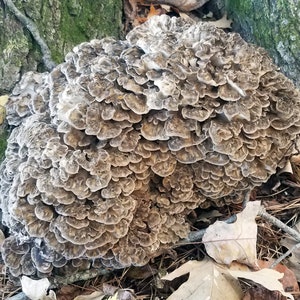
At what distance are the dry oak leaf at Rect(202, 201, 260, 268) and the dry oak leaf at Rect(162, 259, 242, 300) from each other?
8 cm

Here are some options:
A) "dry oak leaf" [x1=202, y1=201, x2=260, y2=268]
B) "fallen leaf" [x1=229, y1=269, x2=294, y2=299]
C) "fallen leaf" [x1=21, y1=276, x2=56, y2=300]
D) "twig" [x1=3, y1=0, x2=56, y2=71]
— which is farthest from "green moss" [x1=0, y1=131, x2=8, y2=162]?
"fallen leaf" [x1=229, y1=269, x2=294, y2=299]

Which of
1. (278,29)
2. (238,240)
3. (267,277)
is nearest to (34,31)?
(278,29)

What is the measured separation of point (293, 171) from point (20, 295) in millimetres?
2121

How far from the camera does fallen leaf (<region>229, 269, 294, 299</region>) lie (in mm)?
2713

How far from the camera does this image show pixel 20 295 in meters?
3.01

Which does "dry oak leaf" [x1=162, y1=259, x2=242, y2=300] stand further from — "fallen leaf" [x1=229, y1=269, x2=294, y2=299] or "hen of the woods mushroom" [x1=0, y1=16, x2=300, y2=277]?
"hen of the woods mushroom" [x1=0, y1=16, x2=300, y2=277]

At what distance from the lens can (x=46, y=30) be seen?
3.78 m

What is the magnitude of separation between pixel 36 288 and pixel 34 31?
74.8 inches

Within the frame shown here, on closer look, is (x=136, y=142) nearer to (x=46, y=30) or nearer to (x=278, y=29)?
(x=46, y=30)

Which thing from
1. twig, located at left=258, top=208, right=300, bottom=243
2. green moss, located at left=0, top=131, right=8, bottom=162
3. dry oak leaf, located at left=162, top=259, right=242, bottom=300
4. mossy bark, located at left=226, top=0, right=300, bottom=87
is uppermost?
mossy bark, located at left=226, top=0, right=300, bottom=87

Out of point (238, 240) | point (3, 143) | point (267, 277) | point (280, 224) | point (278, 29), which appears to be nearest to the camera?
point (267, 277)

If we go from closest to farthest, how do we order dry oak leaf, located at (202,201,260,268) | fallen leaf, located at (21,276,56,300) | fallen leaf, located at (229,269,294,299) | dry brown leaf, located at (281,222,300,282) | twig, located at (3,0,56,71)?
1. fallen leaf, located at (229,269,294,299)
2. fallen leaf, located at (21,276,56,300)
3. dry oak leaf, located at (202,201,260,268)
4. dry brown leaf, located at (281,222,300,282)
5. twig, located at (3,0,56,71)

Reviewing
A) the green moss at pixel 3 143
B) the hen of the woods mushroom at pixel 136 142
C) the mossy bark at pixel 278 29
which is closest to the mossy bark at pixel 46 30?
the green moss at pixel 3 143

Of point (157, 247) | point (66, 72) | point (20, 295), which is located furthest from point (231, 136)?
point (20, 295)
